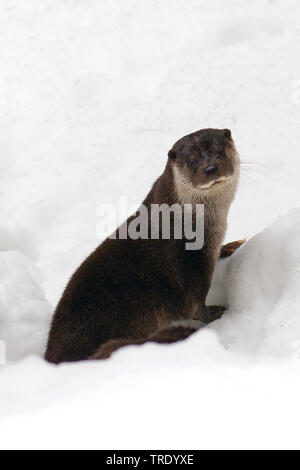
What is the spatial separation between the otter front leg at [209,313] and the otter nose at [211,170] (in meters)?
0.52

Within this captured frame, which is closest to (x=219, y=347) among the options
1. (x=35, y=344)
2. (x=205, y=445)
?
(x=205, y=445)

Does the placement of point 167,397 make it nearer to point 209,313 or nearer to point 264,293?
point 264,293

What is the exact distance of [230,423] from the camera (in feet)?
5.55

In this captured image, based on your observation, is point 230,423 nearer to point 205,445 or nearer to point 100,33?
Answer: point 205,445

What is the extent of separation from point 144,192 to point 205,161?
1581mm

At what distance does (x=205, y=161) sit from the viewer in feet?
9.33

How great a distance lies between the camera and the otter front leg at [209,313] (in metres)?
2.91

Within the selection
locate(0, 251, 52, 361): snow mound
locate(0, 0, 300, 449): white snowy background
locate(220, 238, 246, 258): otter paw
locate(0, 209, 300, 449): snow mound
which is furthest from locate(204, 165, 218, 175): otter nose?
locate(0, 251, 52, 361): snow mound

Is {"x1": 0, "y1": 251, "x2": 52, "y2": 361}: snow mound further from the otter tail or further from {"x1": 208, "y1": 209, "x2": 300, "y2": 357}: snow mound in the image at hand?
{"x1": 208, "y1": 209, "x2": 300, "y2": 357}: snow mound

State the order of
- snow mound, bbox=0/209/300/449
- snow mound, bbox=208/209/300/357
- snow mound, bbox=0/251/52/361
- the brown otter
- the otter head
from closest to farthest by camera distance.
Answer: snow mound, bbox=0/209/300/449
snow mound, bbox=208/209/300/357
the brown otter
the otter head
snow mound, bbox=0/251/52/361

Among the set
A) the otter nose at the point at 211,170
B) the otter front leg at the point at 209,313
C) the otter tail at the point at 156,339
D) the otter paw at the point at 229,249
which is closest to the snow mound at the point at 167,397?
the otter tail at the point at 156,339

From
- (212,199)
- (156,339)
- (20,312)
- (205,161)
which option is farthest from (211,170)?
(20,312)

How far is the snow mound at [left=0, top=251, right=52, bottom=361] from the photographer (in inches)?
115

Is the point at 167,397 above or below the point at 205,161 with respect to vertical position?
below
